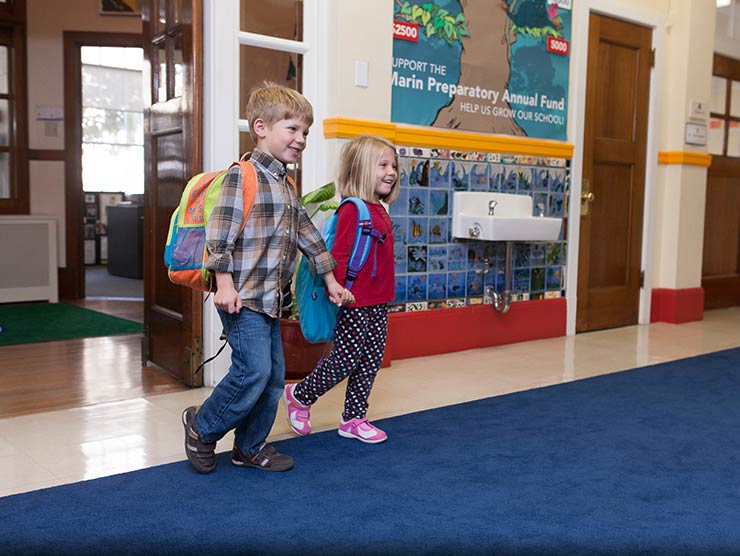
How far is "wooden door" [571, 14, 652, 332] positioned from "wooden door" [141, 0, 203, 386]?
240 centimetres

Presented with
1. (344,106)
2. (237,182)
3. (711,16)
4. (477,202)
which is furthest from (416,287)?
(711,16)

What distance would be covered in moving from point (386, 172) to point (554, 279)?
2309mm

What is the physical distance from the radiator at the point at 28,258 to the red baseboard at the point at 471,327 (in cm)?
323

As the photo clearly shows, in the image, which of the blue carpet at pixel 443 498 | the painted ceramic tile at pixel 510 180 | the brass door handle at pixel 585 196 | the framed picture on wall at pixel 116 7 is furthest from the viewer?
the framed picture on wall at pixel 116 7

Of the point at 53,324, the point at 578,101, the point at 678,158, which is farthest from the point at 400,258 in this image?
the point at 678,158

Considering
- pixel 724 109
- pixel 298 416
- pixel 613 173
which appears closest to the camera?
pixel 298 416

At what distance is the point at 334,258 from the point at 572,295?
2.55 meters

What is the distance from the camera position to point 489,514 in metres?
1.87

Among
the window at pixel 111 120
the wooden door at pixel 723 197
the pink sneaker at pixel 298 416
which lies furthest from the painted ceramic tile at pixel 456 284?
the window at pixel 111 120

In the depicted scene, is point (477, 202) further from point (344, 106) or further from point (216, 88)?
point (216, 88)

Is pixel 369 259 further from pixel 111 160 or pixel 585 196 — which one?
pixel 111 160

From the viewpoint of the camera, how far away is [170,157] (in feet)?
10.7

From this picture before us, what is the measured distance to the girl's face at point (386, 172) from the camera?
2.42 meters

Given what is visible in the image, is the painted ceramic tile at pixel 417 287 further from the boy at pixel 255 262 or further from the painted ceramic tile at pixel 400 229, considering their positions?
the boy at pixel 255 262
